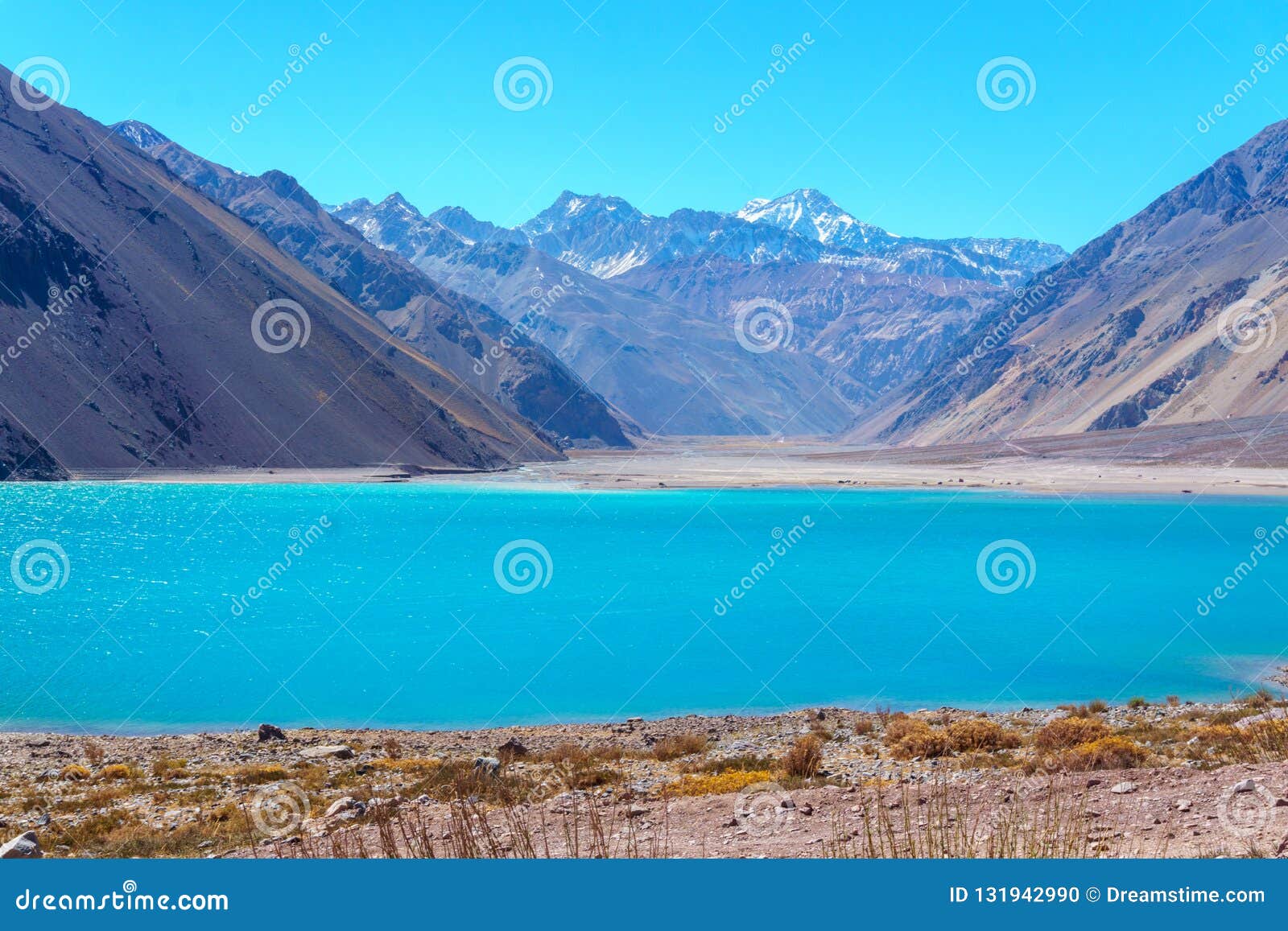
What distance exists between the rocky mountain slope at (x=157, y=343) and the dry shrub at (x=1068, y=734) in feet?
280

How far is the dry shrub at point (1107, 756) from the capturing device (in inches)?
477

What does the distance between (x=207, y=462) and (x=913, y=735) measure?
94276 mm

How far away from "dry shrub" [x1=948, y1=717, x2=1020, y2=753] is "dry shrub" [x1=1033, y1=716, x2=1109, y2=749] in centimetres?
41

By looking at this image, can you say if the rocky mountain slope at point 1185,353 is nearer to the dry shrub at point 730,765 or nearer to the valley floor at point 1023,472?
the valley floor at point 1023,472

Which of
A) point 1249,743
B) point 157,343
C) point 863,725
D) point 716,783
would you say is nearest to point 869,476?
point 157,343

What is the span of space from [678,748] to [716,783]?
3.94 metres

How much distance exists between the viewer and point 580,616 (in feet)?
119

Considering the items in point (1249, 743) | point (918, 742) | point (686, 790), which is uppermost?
point (1249, 743)

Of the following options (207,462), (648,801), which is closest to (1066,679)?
(648,801)

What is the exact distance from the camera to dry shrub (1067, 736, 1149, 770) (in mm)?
12117

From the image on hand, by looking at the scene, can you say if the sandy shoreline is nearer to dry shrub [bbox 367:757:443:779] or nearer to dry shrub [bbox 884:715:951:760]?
dry shrub [bbox 367:757:443:779]

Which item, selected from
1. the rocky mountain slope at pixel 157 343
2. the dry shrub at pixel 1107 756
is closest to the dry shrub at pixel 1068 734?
the dry shrub at pixel 1107 756

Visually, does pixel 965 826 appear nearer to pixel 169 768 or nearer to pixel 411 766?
pixel 411 766

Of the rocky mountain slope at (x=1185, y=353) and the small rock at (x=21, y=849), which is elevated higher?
the rocky mountain slope at (x=1185, y=353)
